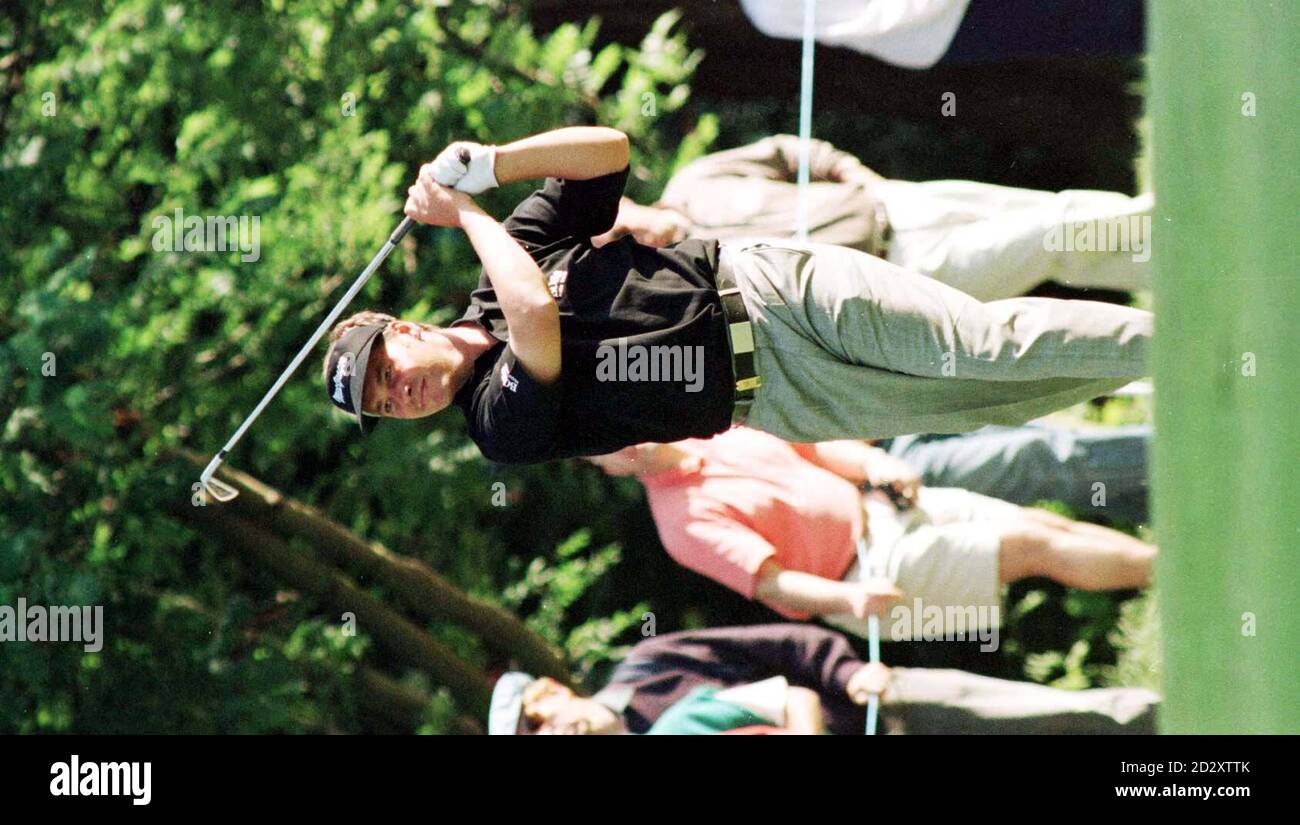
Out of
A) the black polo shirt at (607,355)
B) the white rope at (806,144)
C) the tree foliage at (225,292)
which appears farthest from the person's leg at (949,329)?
the tree foliage at (225,292)

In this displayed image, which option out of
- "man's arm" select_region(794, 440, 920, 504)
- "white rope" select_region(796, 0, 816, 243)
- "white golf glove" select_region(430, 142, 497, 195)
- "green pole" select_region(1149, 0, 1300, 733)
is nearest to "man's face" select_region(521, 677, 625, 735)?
"man's arm" select_region(794, 440, 920, 504)

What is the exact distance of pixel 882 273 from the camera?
108 inches

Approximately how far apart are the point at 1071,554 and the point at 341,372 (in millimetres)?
1913

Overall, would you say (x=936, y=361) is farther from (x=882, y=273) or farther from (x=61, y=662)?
(x=61, y=662)

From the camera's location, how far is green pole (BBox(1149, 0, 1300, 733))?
2279mm

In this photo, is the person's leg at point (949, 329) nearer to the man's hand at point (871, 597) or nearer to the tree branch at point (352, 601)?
the man's hand at point (871, 597)

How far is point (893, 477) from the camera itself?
3629mm

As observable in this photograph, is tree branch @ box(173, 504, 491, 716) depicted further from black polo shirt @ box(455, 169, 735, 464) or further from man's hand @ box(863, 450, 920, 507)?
black polo shirt @ box(455, 169, 735, 464)

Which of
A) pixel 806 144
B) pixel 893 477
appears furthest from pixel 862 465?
pixel 806 144

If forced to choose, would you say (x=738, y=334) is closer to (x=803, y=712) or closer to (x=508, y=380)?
(x=508, y=380)

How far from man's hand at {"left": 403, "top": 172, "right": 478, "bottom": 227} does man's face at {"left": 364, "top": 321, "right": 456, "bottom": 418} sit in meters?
0.20

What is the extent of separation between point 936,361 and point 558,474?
6.99 ft
